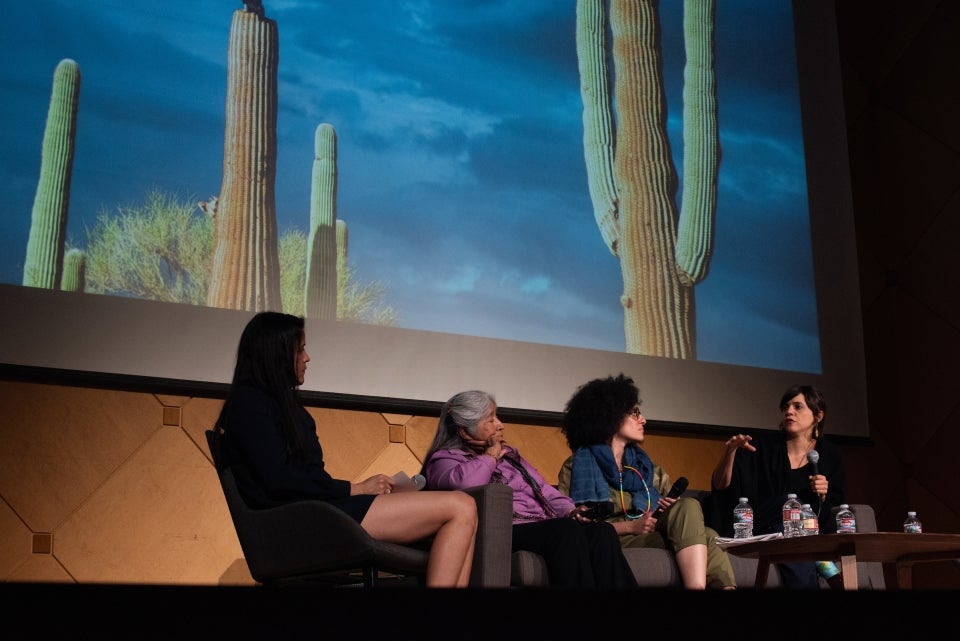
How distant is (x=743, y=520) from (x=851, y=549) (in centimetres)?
63

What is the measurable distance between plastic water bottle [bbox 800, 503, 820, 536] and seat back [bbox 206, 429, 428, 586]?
1365 mm

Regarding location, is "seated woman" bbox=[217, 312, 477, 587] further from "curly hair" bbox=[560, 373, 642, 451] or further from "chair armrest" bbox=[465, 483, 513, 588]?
"curly hair" bbox=[560, 373, 642, 451]

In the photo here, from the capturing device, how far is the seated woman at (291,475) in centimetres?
238

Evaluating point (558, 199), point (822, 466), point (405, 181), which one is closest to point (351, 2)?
point (405, 181)

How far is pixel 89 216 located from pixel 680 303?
240 centimetres

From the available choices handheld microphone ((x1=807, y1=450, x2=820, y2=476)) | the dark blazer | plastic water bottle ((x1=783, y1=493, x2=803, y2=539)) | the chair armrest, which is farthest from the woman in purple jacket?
handheld microphone ((x1=807, y1=450, x2=820, y2=476))

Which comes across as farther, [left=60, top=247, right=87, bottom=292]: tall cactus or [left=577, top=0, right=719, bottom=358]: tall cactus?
[left=577, top=0, right=719, bottom=358]: tall cactus

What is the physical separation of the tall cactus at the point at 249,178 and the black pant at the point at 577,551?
1.28m

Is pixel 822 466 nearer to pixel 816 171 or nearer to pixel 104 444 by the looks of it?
pixel 816 171

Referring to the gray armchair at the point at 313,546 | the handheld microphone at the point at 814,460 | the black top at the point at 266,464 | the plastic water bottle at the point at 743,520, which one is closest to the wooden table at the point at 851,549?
the plastic water bottle at the point at 743,520

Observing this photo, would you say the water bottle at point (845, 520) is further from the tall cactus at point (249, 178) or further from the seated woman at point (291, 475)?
the tall cactus at point (249, 178)

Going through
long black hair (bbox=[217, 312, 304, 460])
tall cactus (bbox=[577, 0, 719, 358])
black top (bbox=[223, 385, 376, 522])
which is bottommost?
black top (bbox=[223, 385, 376, 522])

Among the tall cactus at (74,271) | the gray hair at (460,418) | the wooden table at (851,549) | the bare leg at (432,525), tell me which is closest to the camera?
the bare leg at (432,525)

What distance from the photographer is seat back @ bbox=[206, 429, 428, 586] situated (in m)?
2.30
